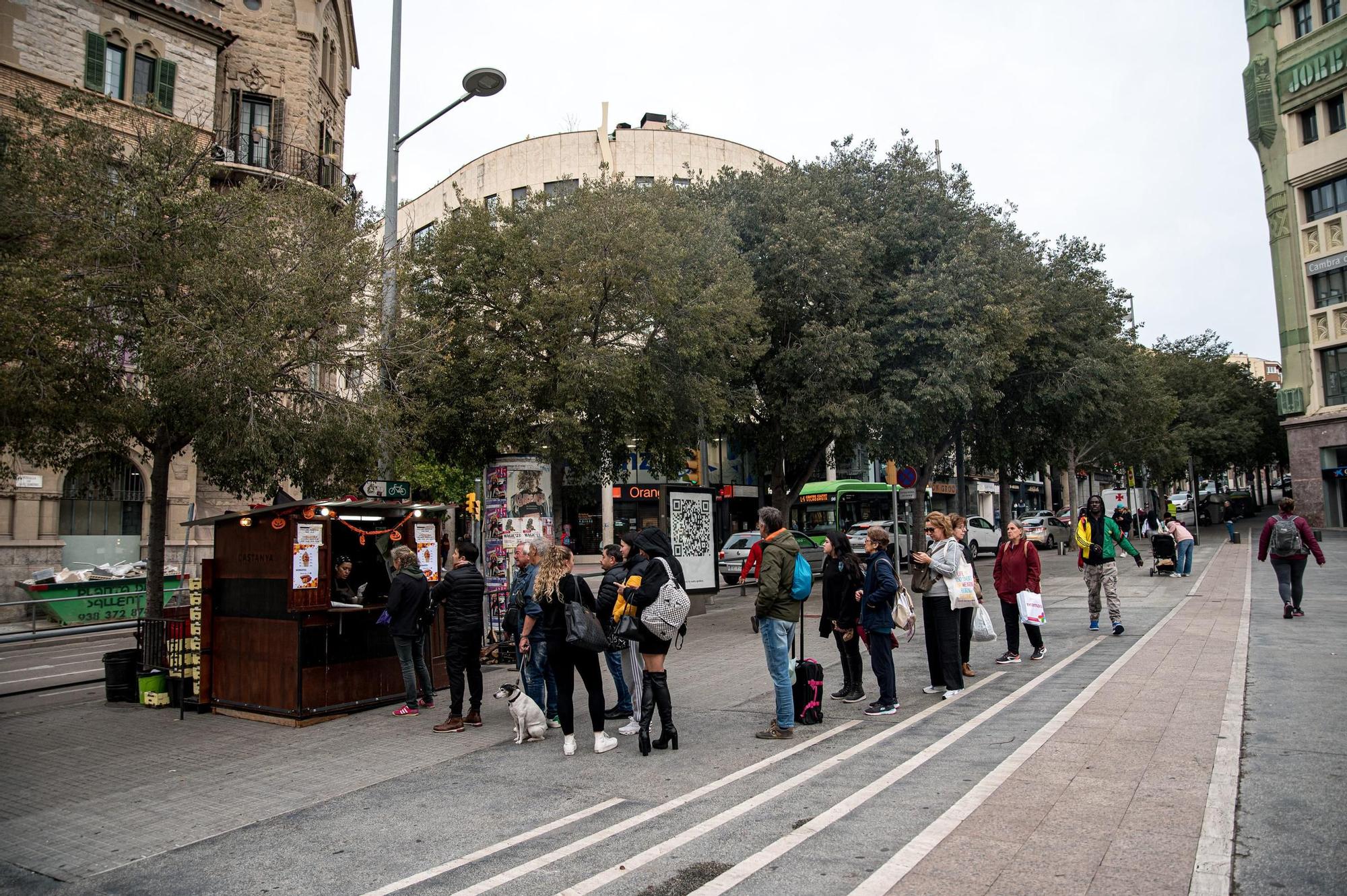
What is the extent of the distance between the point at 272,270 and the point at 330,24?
87.4 feet

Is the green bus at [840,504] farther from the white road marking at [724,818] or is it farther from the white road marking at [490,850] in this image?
the white road marking at [490,850]

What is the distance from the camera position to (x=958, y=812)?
519cm

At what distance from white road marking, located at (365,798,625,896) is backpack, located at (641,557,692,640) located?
1405 millimetres

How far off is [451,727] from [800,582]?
3575mm

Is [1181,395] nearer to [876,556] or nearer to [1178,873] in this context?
[876,556]

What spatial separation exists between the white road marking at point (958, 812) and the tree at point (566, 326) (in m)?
9.76

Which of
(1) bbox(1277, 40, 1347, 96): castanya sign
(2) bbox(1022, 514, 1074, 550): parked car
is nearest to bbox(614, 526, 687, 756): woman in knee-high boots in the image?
(2) bbox(1022, 514, 1074, 550): parked car

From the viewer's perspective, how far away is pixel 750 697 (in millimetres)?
9344

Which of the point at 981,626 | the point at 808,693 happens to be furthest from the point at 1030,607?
the point at 808,693

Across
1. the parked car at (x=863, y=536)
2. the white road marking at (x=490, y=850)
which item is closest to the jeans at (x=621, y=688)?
the white road marking at (x=490, y=850)

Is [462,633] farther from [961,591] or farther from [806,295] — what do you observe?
[806,295]

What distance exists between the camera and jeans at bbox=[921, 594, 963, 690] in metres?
8.70

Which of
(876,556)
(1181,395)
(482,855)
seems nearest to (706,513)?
(876,556)

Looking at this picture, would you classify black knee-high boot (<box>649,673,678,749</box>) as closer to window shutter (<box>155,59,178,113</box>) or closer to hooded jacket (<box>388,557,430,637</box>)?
hooded jacket (<box>388,557,430,637</box>)
